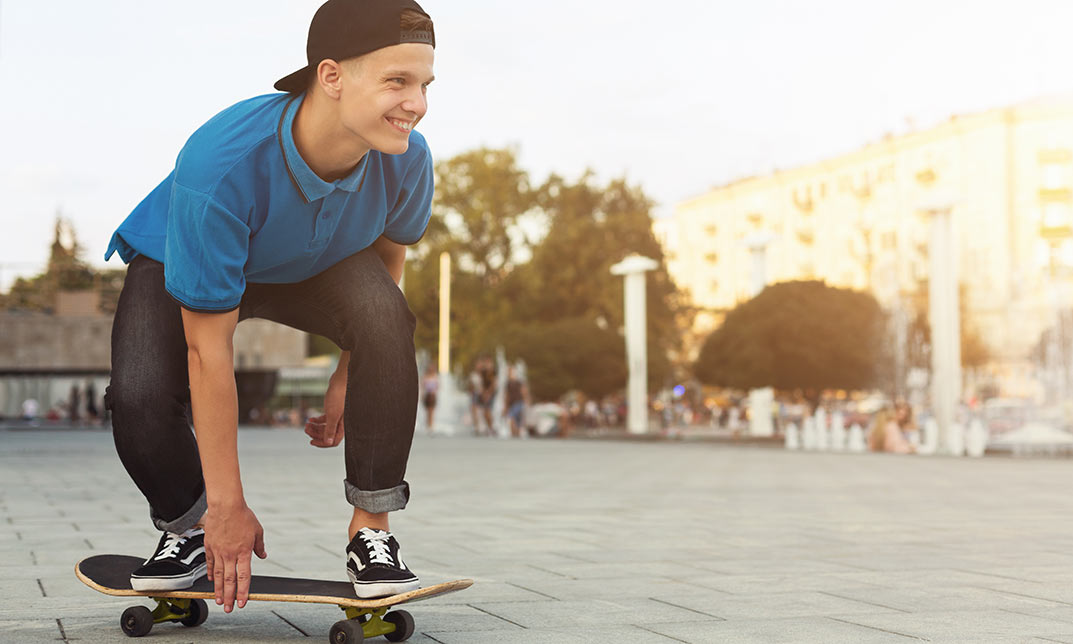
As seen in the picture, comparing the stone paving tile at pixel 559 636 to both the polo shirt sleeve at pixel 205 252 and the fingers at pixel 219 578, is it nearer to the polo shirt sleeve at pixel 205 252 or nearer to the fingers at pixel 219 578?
the fingers at pixel 219 578

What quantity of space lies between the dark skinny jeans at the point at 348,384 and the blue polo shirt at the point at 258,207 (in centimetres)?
9

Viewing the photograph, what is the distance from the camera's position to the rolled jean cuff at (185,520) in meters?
3.12

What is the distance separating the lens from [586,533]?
629 centimetres

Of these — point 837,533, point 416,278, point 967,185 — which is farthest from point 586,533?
point 967,185

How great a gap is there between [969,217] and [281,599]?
65049mm

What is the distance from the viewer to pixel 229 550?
2805 millimetres

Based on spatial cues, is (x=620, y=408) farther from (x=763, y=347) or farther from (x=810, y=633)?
(x=810, y=633)

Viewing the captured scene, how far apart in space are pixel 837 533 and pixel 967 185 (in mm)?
60344

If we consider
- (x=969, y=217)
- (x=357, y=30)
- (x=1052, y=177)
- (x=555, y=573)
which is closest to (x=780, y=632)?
(x=555, y=573)

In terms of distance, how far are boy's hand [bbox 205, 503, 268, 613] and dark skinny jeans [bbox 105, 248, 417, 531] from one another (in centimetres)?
28

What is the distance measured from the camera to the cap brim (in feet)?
9.53

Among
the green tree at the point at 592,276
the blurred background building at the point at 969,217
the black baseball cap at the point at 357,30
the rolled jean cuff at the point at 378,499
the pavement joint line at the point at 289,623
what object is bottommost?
the pavement joint line at the point at 289,623

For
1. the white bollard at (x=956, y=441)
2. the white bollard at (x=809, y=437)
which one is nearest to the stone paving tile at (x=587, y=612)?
the white bollard at (x=956, y=441)

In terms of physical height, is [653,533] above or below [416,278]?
below
